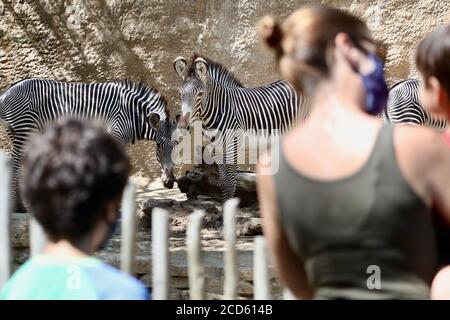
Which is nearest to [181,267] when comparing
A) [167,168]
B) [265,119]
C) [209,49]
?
[167,168]

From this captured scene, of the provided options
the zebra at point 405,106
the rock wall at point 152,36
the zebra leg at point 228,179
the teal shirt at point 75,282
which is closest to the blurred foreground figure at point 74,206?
the teal shirt at point 75,282

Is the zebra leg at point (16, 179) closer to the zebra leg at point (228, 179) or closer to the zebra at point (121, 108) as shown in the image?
the zebra at point (121, 108)

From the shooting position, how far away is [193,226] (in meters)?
2.97

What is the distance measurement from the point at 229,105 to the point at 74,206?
23.8 feet

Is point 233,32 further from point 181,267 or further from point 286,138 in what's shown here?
point 286,138

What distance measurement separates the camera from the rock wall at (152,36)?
1040 centimetres

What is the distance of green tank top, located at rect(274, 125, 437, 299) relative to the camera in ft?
6.32

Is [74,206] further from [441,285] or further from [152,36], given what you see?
[152,36]

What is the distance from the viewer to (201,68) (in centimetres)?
→ 901

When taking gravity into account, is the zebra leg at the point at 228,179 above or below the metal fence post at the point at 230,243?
above

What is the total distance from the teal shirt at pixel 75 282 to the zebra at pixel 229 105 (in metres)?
6.35

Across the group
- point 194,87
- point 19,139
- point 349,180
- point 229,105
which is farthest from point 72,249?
point 229,105

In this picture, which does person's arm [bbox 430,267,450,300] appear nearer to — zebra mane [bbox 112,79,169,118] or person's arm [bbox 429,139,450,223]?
person's arm [bbox 429,139,450,223]
